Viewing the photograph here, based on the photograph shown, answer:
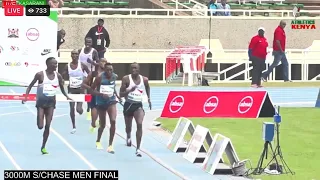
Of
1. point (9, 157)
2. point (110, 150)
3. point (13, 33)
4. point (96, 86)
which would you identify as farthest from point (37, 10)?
point (9, 157)

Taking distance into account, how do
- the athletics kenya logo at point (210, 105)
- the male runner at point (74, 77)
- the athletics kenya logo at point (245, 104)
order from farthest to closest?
1. the athletics kenya logo at point (245, 104)
2. the athletics kenya logo at point (210, 105)
3. the male runner at point (74, 77)

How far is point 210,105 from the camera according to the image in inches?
1029

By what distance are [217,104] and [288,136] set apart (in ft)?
9.77

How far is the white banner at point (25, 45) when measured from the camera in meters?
33.1

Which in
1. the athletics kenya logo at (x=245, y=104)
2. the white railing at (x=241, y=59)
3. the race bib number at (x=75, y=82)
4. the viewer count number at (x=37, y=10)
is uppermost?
the viewer count number at (x=37, y=10)

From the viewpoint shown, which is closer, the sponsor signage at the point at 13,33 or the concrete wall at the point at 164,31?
the sponsor signage at the point at 13,33

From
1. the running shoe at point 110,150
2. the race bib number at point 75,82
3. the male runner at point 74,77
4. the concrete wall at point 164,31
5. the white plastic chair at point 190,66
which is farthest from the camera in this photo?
the concrete wall at point 164,31

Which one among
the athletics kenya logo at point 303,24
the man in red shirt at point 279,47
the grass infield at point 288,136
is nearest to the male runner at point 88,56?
the grass infield at point 288,136

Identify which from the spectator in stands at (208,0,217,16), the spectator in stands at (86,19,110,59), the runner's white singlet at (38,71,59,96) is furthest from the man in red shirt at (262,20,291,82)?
the runner's white singlet at (38,71,59,96)

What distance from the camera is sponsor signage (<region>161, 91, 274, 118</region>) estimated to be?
25.6 m

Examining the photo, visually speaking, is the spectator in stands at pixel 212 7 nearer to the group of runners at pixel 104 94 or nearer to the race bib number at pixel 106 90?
the group of runners at pixel 104 94

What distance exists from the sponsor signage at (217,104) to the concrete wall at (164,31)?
18.7 metres

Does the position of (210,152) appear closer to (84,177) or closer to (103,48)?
(84,177)

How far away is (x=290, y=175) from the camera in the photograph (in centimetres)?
1766
